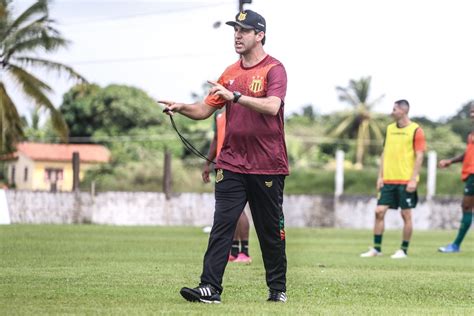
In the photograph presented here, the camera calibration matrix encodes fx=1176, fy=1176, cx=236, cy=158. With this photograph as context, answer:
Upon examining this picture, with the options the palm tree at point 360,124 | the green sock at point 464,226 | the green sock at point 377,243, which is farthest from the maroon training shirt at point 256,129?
the palm tree at point 360,124

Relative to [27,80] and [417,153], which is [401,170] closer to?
[417,153]

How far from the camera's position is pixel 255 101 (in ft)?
27.6

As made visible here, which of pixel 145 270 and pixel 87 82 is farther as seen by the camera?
pixel 87 82

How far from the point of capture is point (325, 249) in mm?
19094

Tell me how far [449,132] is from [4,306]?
94101 mm

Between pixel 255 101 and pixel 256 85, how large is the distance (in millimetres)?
430

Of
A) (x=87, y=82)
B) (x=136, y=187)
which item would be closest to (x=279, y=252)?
(x=87, y=82)

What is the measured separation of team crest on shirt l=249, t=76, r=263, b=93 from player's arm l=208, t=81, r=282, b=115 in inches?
8.7

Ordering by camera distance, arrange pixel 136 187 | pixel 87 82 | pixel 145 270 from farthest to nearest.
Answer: pixel 136 187, pixel 87 82, pixel 145 270

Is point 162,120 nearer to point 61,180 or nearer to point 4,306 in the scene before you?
point 61,180

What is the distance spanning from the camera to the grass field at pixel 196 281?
27.4 ft

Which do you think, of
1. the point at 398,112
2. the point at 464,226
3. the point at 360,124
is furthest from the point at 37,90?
the point at 360,124

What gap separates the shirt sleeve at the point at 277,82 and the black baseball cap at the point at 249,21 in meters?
0.35

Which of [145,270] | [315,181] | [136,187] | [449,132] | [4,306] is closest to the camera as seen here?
[4,306]
